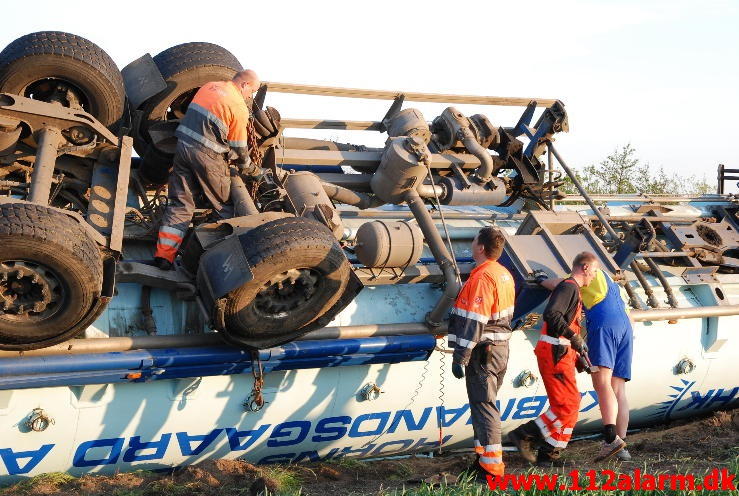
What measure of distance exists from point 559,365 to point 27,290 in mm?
3414

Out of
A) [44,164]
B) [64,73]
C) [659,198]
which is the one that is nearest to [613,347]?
[659,198]

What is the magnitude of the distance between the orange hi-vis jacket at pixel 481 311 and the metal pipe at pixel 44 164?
256 cm

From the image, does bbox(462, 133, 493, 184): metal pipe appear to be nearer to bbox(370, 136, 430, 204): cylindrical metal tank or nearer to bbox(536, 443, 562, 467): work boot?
bbox(370, 136, 430, 204): cylindrical metal tank

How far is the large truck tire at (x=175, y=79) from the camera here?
259 inches

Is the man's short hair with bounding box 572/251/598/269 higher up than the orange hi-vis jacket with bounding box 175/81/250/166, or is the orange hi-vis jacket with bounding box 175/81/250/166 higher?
the orange hi-vis jacket with bounding box 175/81/250/166

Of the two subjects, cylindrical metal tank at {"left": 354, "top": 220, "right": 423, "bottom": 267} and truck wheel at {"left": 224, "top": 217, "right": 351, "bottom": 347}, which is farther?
cylindrical metal tank at {"left": 354, "top": 220, "right": 423, "bottom": 267}

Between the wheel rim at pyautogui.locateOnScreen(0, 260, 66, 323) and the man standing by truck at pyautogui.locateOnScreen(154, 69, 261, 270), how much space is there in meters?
0.99

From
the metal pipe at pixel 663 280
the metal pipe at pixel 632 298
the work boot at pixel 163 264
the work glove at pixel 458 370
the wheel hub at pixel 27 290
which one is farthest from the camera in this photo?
the metal pipe at pixel 663 280

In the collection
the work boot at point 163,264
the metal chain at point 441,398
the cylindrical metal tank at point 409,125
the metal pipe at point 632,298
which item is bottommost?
the metal chain at point 441,398

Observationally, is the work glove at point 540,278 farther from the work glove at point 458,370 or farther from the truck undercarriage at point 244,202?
the work glove at point 458,370

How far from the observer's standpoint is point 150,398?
555 centimetres

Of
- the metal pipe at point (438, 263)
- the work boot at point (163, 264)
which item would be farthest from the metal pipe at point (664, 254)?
the work boot at point (163, 264)

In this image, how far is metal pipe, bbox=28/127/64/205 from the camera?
17.4 ft

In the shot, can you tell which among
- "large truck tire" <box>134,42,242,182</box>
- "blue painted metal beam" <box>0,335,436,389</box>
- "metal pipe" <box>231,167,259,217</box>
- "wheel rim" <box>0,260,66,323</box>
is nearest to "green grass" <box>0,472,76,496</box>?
"blue painted metal beam" <box>0,335,436,389</box>
